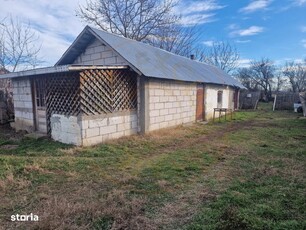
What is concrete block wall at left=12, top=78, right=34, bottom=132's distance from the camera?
31.4 ft

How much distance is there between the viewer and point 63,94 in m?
7.73

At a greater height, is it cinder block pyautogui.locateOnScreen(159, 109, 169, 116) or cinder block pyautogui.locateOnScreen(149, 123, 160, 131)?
cinder block pyautogui.locateOnScreen(159, 109, 169, 116)

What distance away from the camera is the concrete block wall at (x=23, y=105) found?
9.57 metres

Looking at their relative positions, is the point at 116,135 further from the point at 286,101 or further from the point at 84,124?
the point at 286,101

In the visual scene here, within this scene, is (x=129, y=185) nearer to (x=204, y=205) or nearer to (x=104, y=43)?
(x=204, y=205)

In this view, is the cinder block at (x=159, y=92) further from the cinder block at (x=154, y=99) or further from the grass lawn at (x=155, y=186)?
the grass lawn at (x=155, y=186)

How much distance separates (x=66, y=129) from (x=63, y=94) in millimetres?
1243

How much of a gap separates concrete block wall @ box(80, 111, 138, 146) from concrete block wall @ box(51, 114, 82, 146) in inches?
8.3

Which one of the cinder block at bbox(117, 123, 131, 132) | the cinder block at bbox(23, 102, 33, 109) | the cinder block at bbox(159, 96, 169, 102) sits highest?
the cinder block at bbox(159, 96, 169, 102)

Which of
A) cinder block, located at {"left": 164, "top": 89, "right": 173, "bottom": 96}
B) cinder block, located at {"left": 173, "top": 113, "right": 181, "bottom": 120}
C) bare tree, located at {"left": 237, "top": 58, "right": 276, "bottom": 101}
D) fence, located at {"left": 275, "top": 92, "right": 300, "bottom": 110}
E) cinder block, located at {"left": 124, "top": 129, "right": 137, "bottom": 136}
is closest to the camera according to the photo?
cinder block, located at {"left": 124, "top": 129, "right": 137, "bottom": 136}

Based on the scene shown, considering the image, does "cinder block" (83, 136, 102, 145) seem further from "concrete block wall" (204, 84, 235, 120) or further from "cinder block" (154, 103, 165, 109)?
"concrete block wall" (204, 84, 235, 120)

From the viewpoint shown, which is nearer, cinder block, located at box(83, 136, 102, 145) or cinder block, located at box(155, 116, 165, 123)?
cinder block, located at box(83, 136, 102, 145)

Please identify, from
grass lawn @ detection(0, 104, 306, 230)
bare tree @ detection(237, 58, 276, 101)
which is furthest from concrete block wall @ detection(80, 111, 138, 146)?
bare tree @ detection(237, 58, 276, 101)

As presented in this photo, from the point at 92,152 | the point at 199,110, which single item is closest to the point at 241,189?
the point at 92,152
